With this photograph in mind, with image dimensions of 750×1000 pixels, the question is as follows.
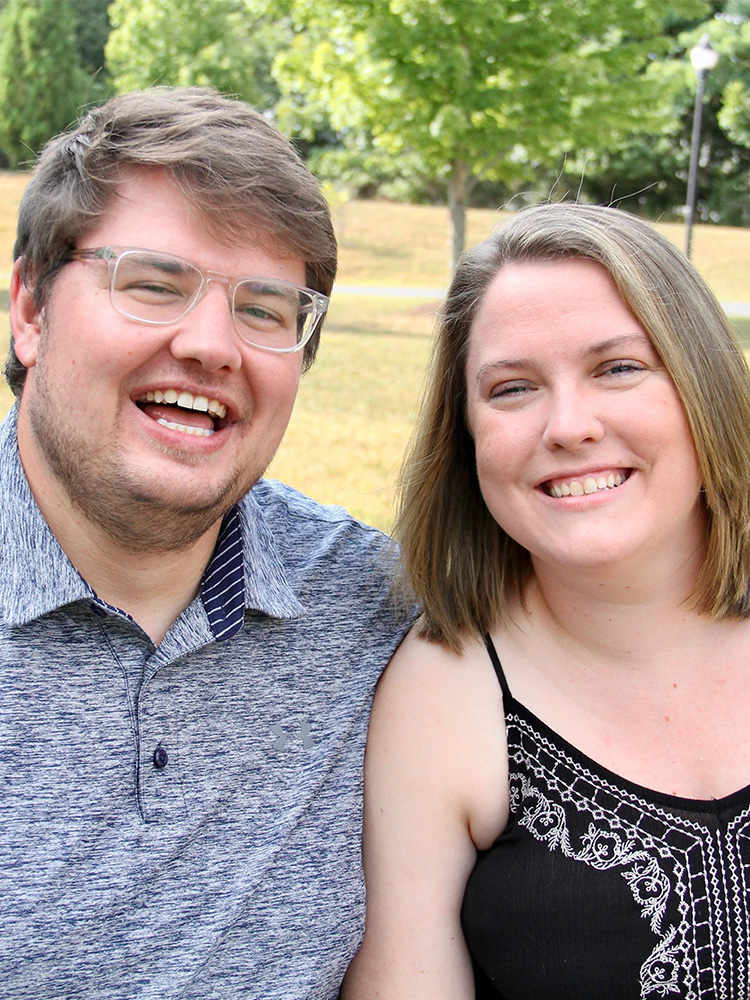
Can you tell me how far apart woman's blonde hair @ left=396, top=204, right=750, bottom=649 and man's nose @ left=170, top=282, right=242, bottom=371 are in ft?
1.87

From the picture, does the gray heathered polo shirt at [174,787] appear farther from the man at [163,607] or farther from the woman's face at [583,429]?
the woman's face at [583,429]

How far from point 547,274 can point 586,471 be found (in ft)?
1.37

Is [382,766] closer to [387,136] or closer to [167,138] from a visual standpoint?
[167,138]

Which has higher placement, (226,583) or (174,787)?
(226,583)

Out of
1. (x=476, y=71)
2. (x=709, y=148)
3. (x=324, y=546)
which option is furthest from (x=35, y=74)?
(x=324, y=546)

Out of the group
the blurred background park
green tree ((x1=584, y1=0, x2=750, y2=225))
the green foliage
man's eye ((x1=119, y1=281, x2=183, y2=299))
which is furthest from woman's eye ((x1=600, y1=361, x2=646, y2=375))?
green tree ((x1=584, y1=0, x2=750, y2=225))

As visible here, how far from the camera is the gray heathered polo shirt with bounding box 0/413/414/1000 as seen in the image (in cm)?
177

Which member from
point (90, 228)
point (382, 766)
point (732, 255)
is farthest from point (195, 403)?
point (732, 255)

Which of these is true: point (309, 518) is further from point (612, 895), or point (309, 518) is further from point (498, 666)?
point (612, 895)

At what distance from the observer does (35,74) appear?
36.5 metres

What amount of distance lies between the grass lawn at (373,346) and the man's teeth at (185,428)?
75 centimetres

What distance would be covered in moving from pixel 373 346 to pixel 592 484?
11.7 m

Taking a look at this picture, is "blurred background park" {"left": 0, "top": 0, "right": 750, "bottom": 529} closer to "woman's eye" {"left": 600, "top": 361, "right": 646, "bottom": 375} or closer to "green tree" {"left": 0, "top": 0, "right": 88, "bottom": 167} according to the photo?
"woman's eye" {"left": 600, "top": 361, "right": 646, "bottom": 375}

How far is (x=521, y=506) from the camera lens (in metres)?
2.12
